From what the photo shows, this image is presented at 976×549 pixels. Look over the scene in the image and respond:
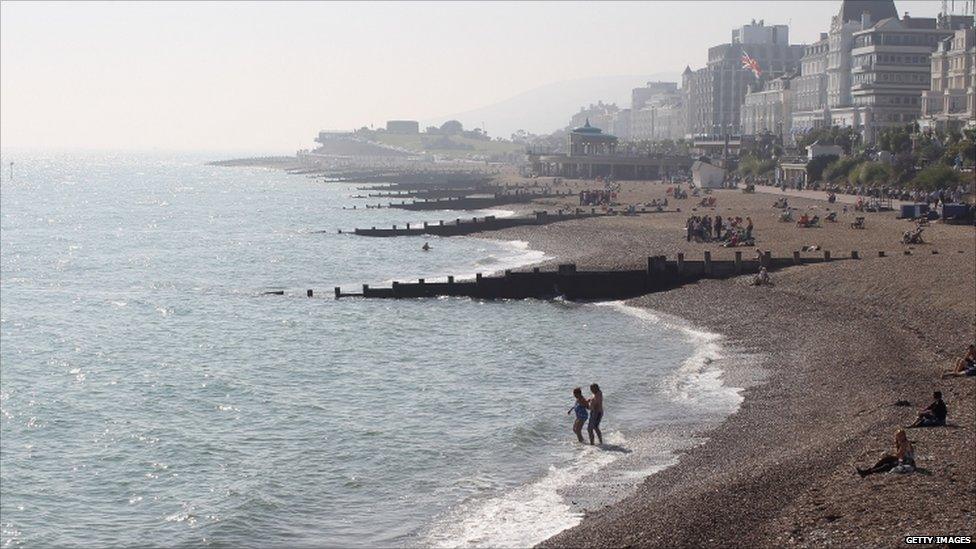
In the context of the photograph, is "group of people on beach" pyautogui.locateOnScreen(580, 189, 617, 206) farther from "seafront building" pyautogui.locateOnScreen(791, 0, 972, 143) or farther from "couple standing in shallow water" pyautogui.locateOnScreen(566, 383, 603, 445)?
"couple standing in shallow water" pyautogui.locateOnScreen(566, 383, 603, 445)

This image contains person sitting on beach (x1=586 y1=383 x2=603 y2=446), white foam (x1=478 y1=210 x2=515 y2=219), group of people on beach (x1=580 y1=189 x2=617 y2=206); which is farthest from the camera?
white foam (x1=478 y1=210 x2=515 y2=219)

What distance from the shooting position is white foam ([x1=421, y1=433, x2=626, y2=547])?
73.2ft

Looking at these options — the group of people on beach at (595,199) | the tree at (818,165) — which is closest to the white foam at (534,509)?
the group of people on beach at (595,199)

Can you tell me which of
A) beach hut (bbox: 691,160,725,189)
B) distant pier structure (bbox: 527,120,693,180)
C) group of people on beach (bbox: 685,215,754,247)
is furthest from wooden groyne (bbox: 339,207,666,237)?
distant pier structure (bbox: 527,120,693,180)

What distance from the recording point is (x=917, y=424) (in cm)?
2559

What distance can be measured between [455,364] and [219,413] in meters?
8.86

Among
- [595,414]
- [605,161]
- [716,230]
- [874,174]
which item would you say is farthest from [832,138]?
[595,414]

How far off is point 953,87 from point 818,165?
41.1 ft

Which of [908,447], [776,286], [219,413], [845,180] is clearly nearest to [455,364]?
[219,413]

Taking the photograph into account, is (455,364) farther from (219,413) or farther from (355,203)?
(355,203)

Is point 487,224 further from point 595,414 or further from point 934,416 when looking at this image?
point 934,416

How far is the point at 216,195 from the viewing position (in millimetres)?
→ 196000

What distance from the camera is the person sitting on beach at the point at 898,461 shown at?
22.0 m

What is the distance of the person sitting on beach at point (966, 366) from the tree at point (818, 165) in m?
74.6
